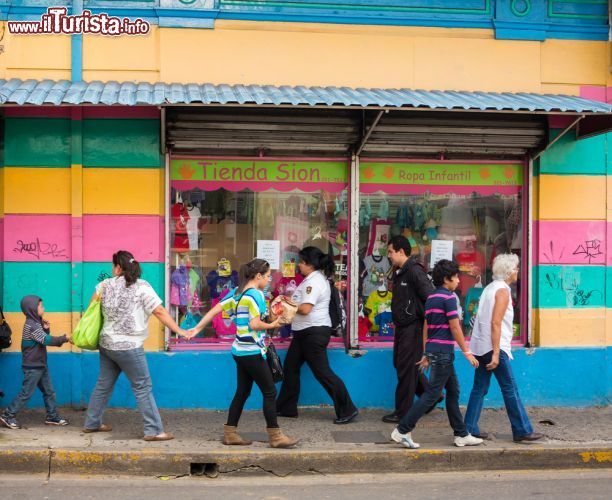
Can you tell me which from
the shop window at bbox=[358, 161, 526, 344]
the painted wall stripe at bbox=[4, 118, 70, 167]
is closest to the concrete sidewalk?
the shop window at bbox=[358, 161, 526, 344]

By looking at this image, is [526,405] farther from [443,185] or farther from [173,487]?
[173,487]

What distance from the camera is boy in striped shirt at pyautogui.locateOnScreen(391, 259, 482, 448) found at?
24.2 feet

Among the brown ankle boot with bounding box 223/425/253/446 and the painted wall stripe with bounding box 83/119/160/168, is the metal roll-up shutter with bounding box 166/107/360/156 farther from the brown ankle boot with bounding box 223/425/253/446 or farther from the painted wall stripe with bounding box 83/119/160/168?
the brown ankle boot with bounding box 223/425/253/446

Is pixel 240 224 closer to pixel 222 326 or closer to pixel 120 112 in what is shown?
pixel 222 326

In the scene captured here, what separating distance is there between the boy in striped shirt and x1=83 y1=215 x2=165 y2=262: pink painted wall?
9.80 feet

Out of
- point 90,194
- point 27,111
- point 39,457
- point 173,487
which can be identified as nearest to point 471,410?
point 173,487

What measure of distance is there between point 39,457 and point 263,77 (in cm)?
438

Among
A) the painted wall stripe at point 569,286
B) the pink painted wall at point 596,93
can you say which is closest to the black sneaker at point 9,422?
the painted wall stripe at point 569,286

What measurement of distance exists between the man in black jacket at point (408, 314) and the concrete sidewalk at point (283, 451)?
17.6 inches

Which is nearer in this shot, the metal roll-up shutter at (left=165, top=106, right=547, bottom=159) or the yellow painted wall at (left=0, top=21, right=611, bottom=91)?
the metal roll-up shutter at (left=165, top=106, right=547, bottom=159)

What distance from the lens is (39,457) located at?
7020 millimetres

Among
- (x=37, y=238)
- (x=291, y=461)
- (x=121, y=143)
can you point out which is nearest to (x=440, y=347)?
(x=291, y=461)

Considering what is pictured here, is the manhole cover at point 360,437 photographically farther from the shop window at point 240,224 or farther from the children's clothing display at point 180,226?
the children's clothing display at point 180,226

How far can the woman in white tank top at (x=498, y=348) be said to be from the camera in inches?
295
